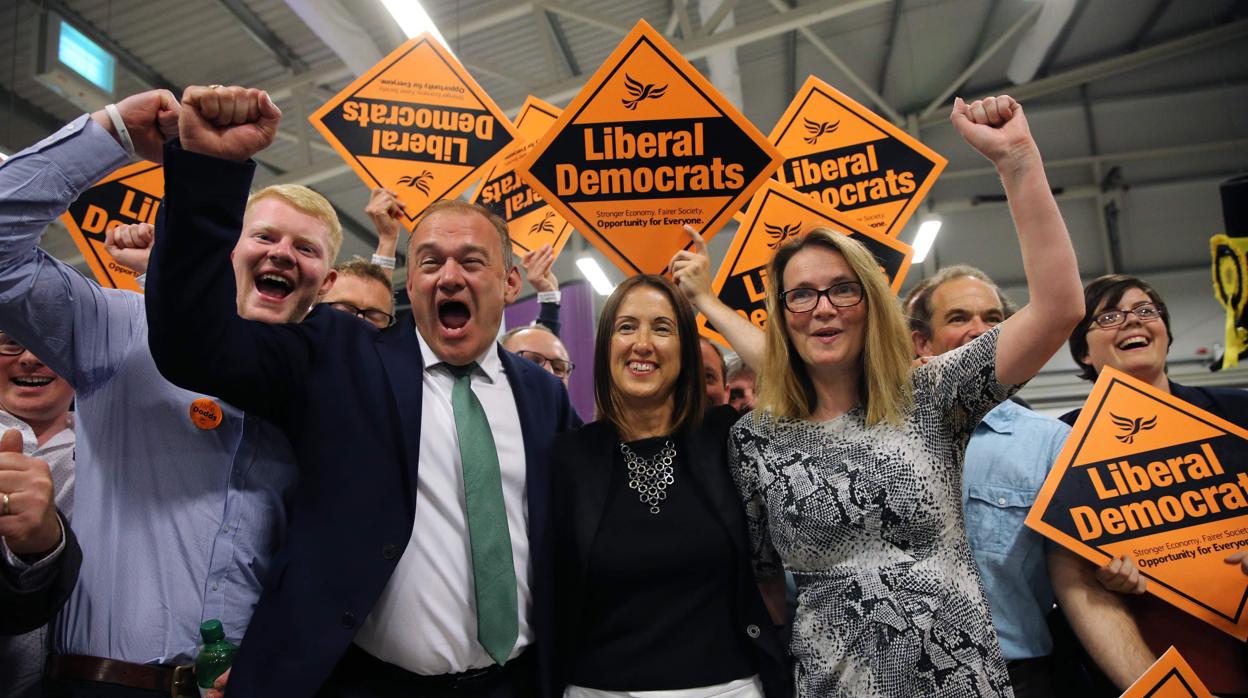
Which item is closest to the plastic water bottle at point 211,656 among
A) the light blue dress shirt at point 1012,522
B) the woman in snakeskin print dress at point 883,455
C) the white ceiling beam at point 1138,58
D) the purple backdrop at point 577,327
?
the woman in snakeskin print dress at point 883,455

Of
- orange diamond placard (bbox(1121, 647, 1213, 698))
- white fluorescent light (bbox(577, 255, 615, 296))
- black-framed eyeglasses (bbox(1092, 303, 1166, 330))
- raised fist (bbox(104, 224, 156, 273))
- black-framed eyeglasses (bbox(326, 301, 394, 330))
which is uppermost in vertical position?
white fluorescent light (bbox(577, 255, 615, 296))

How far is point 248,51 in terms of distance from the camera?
6750 millimetres

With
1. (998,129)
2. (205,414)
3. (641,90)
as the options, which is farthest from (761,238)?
(205,414)

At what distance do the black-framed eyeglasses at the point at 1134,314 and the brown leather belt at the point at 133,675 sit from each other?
8.41 ft

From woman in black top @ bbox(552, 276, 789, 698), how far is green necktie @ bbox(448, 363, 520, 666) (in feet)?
0.55

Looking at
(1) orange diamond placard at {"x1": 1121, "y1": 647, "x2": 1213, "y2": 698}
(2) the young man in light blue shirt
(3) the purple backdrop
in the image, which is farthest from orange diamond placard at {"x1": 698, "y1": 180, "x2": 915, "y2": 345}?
(3) the purple backdrop

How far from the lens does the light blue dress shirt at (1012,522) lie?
192 centimetres

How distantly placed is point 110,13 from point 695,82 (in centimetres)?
585

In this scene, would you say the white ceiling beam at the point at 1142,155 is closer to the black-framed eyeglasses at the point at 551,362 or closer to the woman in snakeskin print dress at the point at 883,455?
the black-framed eyeglasses at the point at 551,362

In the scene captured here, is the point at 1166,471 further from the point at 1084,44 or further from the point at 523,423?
the point at 1084,44

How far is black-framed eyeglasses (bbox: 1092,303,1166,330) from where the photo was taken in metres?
2.33

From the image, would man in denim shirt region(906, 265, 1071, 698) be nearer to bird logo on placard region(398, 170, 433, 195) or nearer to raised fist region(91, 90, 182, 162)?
raised fist region(91, 90, 182, 162)

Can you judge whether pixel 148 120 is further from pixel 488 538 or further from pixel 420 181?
pixel 420 181

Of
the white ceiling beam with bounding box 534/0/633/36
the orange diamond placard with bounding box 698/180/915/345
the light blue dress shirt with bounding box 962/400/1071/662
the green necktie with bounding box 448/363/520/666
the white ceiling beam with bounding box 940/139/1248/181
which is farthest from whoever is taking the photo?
the white ceiling beam with bounding box 940/139/1248/181
